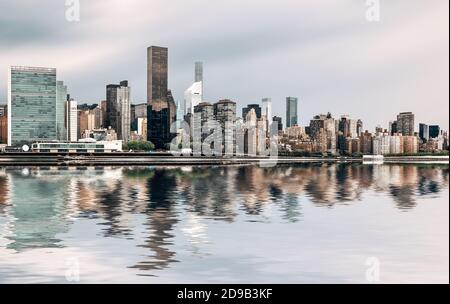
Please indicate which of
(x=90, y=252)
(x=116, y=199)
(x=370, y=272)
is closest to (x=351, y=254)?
(x=370, y=272)

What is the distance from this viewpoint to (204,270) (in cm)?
2789

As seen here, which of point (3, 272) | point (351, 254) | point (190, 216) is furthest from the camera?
point (190, 216)

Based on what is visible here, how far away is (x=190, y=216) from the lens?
54.4 metres

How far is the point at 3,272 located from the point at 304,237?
21.1m

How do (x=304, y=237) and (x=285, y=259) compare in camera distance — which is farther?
(x=304, y=237)

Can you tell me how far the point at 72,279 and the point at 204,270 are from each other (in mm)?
6195

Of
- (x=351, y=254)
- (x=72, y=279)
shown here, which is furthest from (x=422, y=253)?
(x=72, y=279)

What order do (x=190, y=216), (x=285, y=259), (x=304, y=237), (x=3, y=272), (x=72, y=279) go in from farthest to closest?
(x=190, y=216) → (x=304, y=237) → (x=285, y=259) → (x=3, y=272) → (x=72, y=279)

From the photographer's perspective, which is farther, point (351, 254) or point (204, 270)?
point (351, 254)

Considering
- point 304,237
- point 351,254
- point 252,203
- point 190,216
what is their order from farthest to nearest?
point 252,203, point 190,216, point 304,237, point 351,254

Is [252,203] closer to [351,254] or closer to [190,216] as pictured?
[190,216]

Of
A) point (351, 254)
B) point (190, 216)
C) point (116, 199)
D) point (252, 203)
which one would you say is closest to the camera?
point (351, 254)

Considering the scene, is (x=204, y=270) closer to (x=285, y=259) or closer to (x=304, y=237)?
(x=285, y=259)
